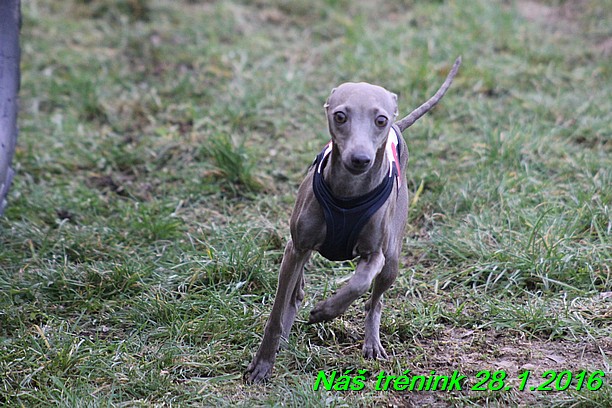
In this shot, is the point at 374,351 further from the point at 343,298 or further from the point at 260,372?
the point at 343,298

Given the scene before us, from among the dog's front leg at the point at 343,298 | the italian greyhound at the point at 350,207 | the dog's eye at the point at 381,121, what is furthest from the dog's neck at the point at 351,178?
the dog's front leg at the point at 343,298

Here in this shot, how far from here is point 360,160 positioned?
2896mm

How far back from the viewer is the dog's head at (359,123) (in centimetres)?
293

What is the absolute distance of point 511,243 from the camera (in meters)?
4.50

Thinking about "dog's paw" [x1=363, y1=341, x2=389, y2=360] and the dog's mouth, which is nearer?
the dog's mouth

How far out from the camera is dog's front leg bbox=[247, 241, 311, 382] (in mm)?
3373

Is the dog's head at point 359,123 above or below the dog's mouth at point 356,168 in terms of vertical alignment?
above

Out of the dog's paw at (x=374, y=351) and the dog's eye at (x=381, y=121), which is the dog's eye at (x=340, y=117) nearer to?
the dog's eye at (x=381, y=121)

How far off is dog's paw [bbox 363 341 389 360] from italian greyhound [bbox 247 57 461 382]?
27 cm

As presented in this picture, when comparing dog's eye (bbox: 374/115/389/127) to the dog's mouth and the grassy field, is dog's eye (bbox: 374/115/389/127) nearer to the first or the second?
the dog's mouth

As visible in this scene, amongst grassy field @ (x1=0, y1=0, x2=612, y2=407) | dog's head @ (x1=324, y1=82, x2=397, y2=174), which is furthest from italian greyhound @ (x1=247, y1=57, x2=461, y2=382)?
grassy field @ (x1=0, y1=0, x2=612, y2=407)

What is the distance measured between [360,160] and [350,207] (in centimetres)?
33

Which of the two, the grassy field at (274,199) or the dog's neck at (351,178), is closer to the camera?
the dog's neck at (351,178)

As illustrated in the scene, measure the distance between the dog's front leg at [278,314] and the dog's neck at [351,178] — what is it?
0.33m
